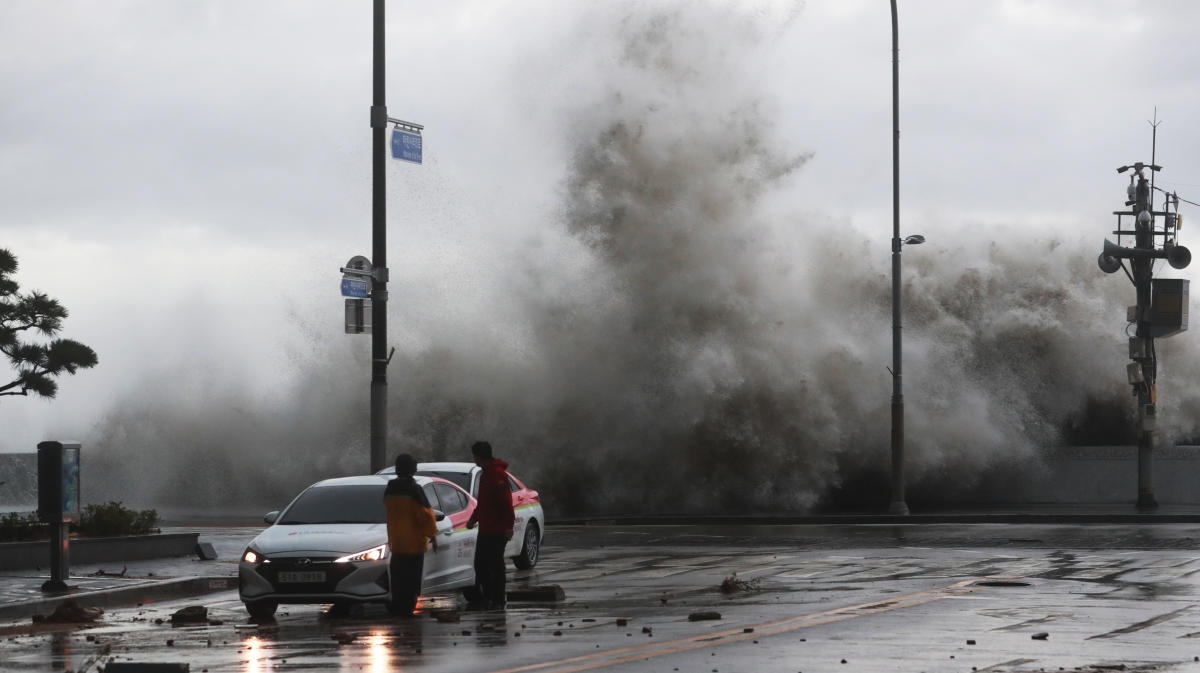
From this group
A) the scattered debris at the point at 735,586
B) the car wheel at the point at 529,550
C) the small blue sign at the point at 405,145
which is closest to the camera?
the scattered debris at the point at 735,586

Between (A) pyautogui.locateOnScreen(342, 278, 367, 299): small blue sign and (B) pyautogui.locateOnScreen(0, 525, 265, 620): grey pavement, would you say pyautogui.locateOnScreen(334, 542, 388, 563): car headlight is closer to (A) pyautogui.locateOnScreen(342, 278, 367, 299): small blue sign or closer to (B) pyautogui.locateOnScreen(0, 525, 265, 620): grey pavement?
(B) pyautogui.locateOnScreen(0, 525, 265, 620): grey pavement

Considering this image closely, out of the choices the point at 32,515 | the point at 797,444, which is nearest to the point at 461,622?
the point at 32,515

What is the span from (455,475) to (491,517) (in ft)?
13.6

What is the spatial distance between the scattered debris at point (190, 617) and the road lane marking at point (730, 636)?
15.6 feet

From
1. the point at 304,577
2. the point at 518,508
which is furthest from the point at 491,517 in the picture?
the point at 518,508

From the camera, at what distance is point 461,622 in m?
13.1

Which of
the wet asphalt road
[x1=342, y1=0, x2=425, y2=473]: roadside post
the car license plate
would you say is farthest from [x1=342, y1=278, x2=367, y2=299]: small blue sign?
the car license plate

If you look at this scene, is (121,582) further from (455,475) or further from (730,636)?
(730,636)

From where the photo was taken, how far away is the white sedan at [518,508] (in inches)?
730

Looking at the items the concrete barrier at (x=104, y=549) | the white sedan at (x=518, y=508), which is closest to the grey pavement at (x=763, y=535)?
the concrete barrier at (x=104, y=549)

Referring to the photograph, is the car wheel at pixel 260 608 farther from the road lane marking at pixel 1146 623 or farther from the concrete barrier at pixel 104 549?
the road lane marking at pixel 1146 623

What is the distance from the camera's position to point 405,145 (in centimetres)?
2038

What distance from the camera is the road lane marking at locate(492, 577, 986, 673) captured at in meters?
9.63

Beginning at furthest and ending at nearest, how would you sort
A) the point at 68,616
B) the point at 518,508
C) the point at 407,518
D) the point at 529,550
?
the point at 529,550, the point at 518,508, the point at 68,616, the point at 407,518
